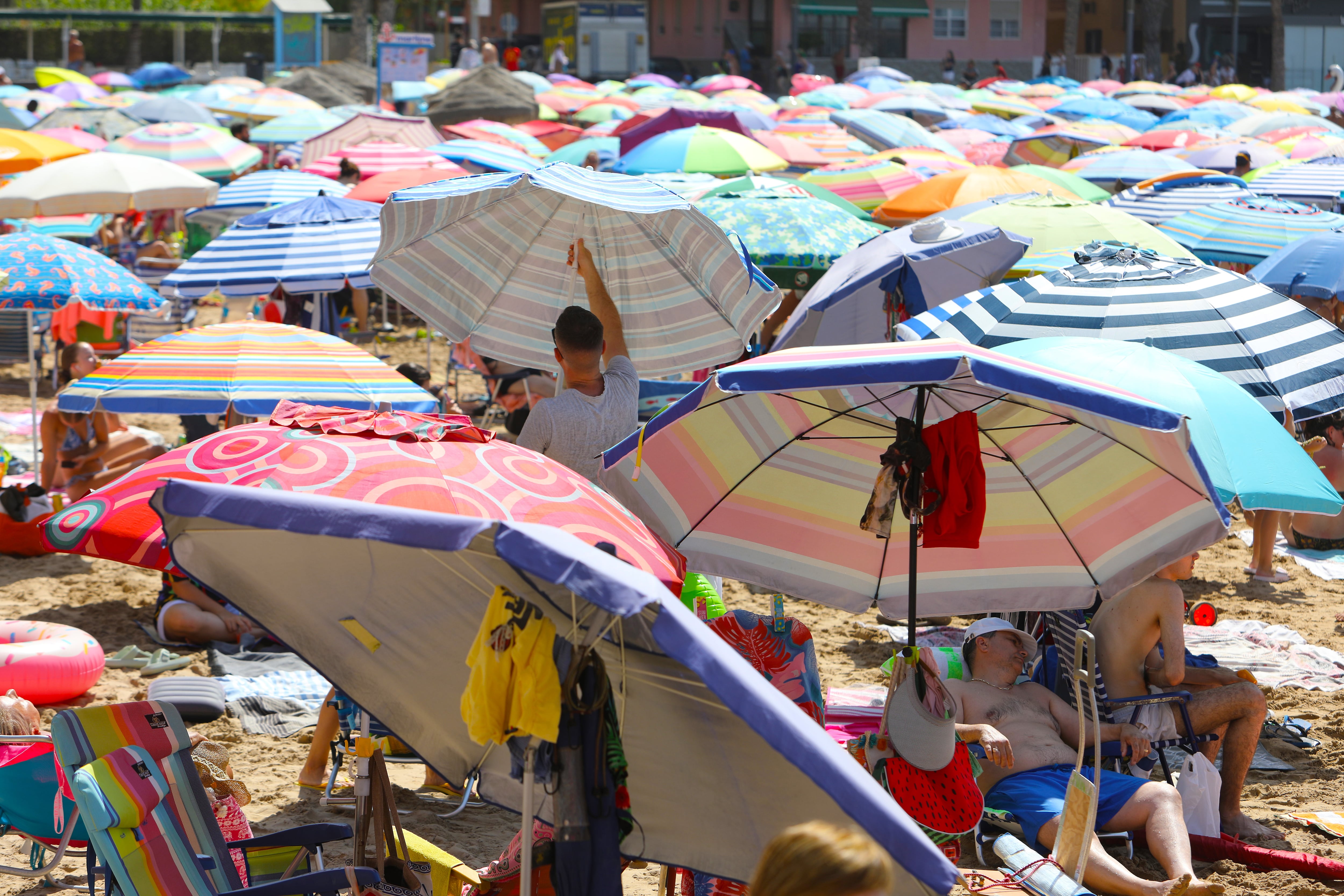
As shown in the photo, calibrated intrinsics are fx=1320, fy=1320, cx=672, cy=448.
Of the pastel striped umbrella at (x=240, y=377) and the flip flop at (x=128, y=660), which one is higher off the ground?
the pastel striped umbrella at (x=240, y=377)

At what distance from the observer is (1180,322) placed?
18.2 ft

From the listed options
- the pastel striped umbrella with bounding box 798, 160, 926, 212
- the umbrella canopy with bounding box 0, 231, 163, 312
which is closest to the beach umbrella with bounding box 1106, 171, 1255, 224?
the pastel striped umbrella with bounding box 798, 160, 926, 212

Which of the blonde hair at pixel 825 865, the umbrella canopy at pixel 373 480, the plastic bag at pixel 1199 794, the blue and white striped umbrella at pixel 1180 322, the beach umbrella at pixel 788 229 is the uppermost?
the beach umbrella at pixel 788 229

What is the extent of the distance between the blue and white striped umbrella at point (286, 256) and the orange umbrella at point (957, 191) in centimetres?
434

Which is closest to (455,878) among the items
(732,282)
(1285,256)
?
(732,282)

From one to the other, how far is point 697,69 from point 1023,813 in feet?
151

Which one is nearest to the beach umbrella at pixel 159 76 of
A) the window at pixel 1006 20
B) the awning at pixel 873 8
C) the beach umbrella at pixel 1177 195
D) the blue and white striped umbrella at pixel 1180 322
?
the awning at pixel 873 8

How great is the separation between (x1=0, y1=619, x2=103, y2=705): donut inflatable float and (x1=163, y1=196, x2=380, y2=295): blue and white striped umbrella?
3605 mm

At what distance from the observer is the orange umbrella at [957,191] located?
10867 millimetres

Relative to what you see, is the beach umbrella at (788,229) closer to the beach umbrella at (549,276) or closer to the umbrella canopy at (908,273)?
the umbrella canopy at (908,273)

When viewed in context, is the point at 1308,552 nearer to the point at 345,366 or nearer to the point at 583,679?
the point at 345,366

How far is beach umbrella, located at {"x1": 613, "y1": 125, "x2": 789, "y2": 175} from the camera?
1278 cm

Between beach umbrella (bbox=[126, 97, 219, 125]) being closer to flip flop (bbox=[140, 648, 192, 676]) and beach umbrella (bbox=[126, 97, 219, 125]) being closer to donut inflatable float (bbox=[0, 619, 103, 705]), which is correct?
flip flop (bbox=[140, 648, 192, 676])

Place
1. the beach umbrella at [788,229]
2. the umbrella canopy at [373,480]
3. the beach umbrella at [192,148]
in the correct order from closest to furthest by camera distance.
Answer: the umbrella canopy at [373,480]
the beach umbrella at [788,229]
the beach umbrella at [192,148]
